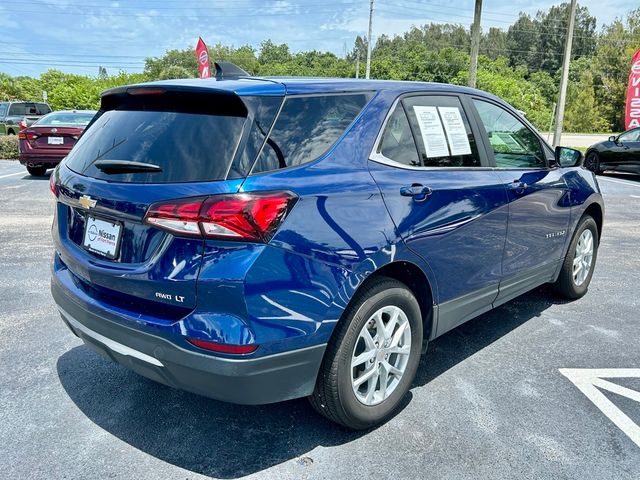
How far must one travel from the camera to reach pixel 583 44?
4277 inches

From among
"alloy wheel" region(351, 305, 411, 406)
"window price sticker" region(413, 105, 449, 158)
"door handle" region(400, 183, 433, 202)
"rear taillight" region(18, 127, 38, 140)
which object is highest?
"window price sticker" region(413, 105, 449, 158)

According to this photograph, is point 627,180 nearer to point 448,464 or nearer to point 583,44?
point 448,464

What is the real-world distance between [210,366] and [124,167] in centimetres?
97

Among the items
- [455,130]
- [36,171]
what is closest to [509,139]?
[455,130]

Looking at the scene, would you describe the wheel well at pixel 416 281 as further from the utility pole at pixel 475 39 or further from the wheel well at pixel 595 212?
the utility pole at pixel 475 39

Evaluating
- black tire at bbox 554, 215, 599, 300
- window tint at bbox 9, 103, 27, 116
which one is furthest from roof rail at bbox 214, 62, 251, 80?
window tint at bbox 9, 103, 27, 116

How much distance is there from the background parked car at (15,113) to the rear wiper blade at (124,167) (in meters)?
22.7

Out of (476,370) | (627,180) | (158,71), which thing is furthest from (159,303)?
(158,71)

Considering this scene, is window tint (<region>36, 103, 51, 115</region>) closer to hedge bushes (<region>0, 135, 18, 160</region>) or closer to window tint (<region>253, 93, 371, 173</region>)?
hedge bushes (<region>0, 135, 18, 160</region>)

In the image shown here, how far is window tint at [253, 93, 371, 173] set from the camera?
2.20m

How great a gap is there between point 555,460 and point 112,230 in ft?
7.58

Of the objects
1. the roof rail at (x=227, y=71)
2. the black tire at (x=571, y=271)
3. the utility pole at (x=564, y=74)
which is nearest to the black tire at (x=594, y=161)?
the utility pole at (x=564, y=74)

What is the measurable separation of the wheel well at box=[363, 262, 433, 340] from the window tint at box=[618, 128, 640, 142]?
1439 cm

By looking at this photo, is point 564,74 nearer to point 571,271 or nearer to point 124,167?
point 571,271
